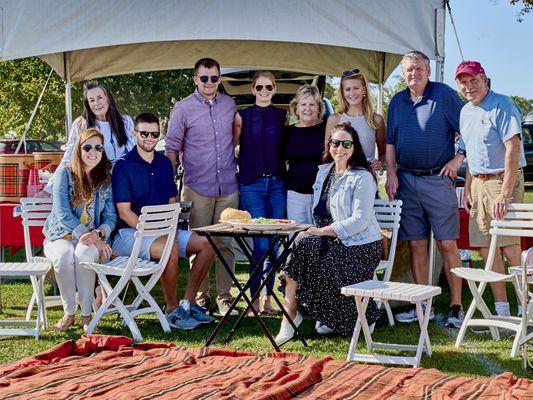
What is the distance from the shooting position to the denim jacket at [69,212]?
5.63 m

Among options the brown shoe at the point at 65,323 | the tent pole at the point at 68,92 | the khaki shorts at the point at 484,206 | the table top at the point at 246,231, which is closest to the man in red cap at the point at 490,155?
the khaki shorts at the point at 484,206

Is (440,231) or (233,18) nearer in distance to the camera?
(440,231)

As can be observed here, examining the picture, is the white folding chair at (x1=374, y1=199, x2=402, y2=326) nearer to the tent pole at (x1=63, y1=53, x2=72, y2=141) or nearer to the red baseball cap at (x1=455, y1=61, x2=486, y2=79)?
the red baseball cap at (x1=455, y1=61, x2=486, y2=79)

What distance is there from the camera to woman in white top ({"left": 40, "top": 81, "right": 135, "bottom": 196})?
243 inches

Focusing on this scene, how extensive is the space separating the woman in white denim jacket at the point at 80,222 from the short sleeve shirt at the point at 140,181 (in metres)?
0.09

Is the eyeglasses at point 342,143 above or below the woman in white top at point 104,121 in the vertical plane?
below

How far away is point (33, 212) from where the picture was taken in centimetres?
608

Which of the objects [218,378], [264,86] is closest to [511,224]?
[264,86]

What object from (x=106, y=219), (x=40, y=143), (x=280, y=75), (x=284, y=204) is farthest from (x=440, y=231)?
(x=40, y=143)

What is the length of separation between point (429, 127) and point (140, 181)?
208 cm

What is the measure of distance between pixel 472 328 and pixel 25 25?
408cm

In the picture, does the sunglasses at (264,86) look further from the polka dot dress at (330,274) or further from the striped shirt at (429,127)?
the polka dot dress at (330,274)

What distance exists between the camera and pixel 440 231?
5969 mm

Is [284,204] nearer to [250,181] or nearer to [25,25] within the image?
[250,181]
